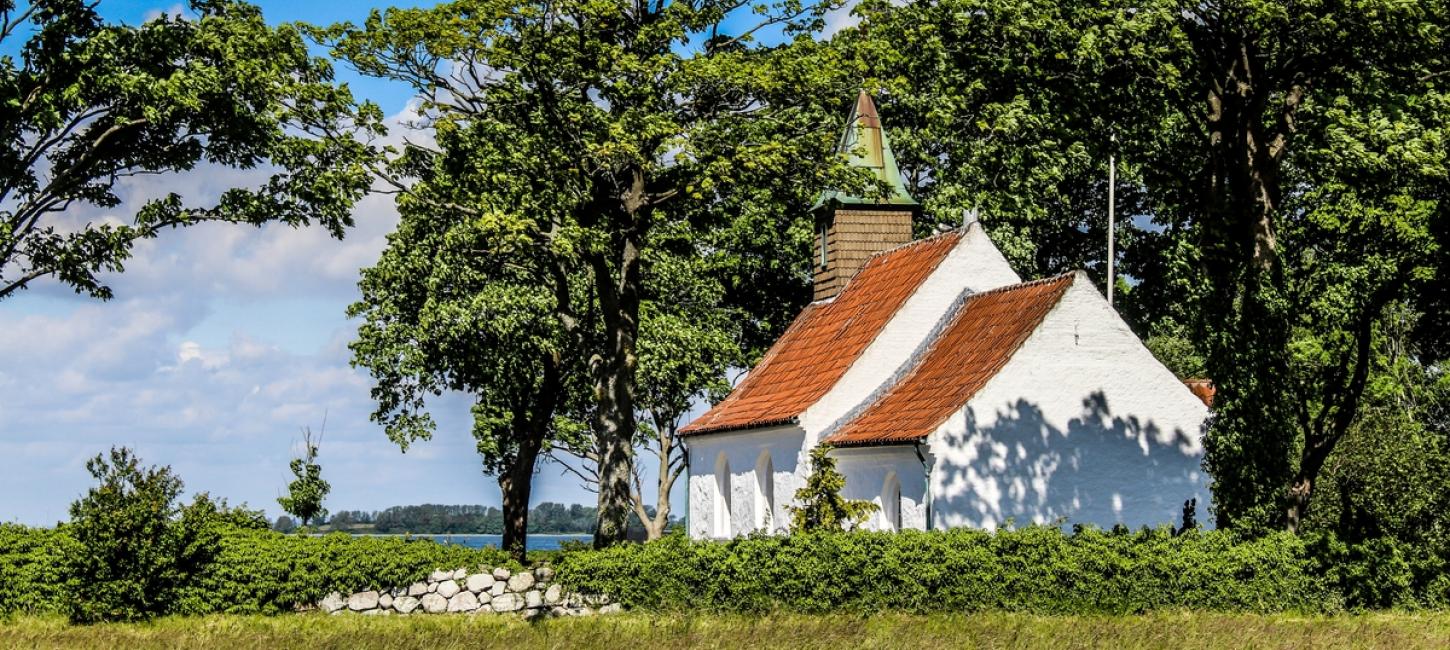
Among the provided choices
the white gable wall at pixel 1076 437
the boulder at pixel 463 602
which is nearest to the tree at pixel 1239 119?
the white gable wall at pixel 1076 437

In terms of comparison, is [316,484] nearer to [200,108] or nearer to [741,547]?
[200,108]

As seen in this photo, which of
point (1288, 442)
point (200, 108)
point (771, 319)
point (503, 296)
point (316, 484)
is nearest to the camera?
point (1288, 442)

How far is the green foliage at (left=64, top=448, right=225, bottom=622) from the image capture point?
2331cm

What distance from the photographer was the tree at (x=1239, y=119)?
24.5 meters

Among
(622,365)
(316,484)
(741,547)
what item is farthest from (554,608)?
(316,484)

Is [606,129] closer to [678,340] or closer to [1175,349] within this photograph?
[678,340]

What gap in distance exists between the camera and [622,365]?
97.4 feet

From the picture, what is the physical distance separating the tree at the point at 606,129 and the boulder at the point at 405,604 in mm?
5753

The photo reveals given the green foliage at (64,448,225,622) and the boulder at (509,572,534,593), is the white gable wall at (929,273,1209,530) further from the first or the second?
the green foliage at (64,448,225,622)

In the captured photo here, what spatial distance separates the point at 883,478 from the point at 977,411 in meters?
2.73

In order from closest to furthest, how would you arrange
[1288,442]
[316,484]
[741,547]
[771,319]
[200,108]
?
[741,547] → [1288,442] → [200,108] → [316,484] → [771,319]

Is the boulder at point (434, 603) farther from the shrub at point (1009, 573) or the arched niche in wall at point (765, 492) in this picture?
the arched niche in wall at point (765, 492)

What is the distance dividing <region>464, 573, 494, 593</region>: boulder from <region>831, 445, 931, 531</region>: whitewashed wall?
7.73 meters

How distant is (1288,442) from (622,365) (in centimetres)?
1206
